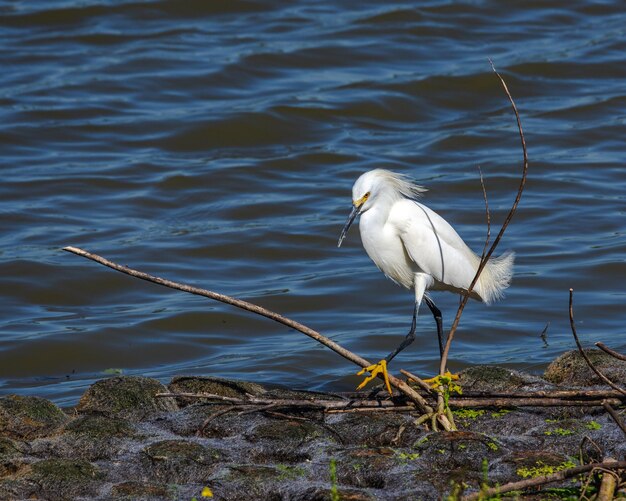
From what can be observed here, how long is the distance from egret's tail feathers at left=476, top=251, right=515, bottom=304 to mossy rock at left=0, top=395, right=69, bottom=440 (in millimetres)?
2842

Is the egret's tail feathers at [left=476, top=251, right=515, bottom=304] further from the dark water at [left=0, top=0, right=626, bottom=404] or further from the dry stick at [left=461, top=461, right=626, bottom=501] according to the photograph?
the dry stick at [left=461, top=461, right=626, bottom=501]

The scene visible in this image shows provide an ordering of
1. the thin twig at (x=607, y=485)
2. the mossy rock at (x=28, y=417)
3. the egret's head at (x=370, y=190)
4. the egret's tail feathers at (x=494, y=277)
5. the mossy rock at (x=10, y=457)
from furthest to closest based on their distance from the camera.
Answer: the egret's tail feathers at (x=494, y=277), the egret's head at (x=370, y=190), the mossy rock at (x=28, y=417), the mossy rock at (x=10, y=457), the thin twig at (x=607, y=485)

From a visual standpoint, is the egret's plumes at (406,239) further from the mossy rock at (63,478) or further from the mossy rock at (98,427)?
the mossy rock at (63,478)

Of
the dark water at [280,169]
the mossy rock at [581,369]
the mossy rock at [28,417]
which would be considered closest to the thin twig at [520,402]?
the mossy rock at [581,369]

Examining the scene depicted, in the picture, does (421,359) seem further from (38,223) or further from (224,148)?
(224,148)

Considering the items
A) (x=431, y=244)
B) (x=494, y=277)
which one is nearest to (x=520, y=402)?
(x=431, y=244)

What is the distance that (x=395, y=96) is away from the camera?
560 inches

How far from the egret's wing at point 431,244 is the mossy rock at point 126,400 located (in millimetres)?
1764

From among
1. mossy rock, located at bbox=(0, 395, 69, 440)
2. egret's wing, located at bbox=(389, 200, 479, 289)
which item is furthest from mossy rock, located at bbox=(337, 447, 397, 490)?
egret's wing, located at bbox=(389, 200, 479, 289)

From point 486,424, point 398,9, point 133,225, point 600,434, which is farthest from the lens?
point 398,9

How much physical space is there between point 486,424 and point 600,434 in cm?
54

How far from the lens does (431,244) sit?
6.39 metres

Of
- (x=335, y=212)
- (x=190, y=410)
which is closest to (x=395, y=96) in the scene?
(x=335, y=212)

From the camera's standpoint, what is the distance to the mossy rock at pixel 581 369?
5641 millimetres
